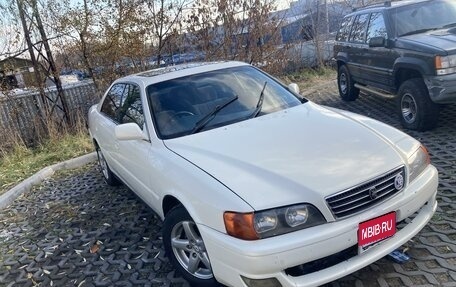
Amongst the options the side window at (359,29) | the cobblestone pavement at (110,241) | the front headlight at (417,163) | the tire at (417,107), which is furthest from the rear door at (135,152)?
the side window at (359,29)

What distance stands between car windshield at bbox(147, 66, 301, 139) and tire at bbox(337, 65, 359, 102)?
4363 mm

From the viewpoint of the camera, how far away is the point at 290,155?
2.65m

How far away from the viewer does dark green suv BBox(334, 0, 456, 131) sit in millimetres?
4883

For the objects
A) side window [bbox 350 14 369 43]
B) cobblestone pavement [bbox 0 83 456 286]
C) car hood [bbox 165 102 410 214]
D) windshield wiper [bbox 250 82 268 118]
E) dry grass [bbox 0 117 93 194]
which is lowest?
cobblestone pavement [bbox 0 83 456 286]

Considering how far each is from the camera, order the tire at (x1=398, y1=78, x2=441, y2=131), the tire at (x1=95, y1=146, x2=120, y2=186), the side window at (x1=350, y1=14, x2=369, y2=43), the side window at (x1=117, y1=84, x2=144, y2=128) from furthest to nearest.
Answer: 1. the side window at (x1=350, y1=14, x2=369, y2=43)
2. the tire at (x1=398, y1=78, x2=441, y2=131)
3. the tire at (x1=95, y1=146, x2=120, y2=186)
4. the side window at (x1=117, y1=84, x2=144, y2=128)

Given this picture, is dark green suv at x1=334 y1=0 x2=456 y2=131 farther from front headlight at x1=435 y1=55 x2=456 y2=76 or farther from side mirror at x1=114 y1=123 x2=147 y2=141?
side mirror at x1=114 y1=123 x2=147 y2=141

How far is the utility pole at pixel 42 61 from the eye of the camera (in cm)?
816

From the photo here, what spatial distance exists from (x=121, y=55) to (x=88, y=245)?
5.72 meters

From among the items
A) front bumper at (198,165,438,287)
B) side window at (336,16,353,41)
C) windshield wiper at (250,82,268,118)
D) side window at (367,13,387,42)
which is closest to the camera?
front bumper at (198,165,438,287)

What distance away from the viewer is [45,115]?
8.77 meters

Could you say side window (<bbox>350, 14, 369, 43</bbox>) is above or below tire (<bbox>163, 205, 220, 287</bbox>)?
above

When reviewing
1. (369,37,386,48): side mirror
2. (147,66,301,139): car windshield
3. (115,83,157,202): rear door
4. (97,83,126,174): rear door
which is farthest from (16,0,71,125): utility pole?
(369,37,386,48): side mirror

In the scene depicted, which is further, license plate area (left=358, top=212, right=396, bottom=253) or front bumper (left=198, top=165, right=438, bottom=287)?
license plate area (left=358, top=212, right=396, bottom=253)

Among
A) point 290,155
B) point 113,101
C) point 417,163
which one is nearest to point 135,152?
point 113,101
